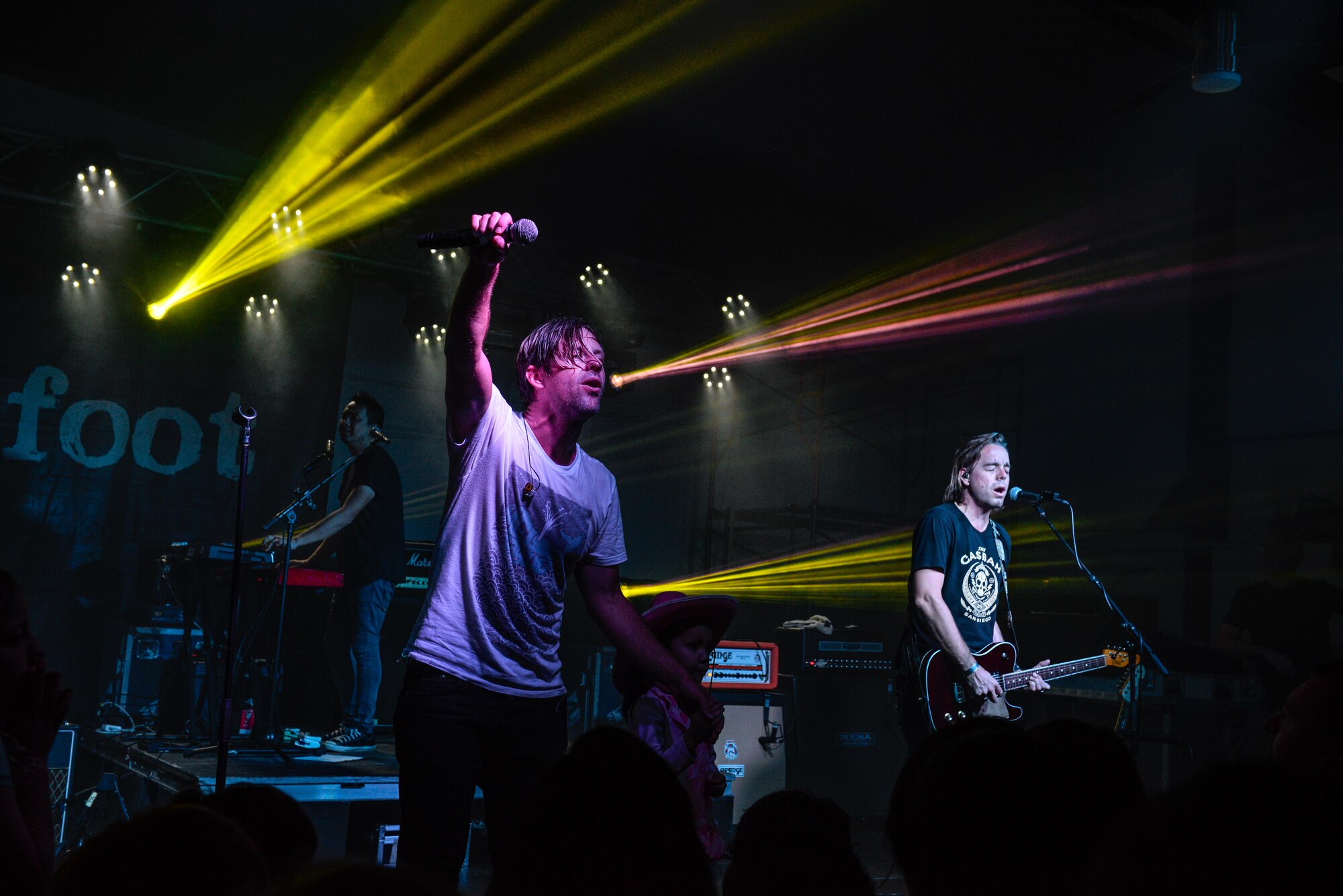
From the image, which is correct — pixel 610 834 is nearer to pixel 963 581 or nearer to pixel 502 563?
pixel 502 563

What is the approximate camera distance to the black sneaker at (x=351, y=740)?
6.32 metres

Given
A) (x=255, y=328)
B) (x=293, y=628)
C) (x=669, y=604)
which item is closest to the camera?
(x=669, y=604)

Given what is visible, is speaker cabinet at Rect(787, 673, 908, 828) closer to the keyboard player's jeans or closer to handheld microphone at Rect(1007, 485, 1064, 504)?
handheld microphone at Rect(1007, 485, 1064, 504)

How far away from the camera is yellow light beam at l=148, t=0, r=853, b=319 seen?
25.2 feet

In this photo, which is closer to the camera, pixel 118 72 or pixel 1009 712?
pixel 1009 712

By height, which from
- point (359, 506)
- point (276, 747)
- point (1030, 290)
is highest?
point (1030, 290)

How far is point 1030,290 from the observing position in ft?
40.1

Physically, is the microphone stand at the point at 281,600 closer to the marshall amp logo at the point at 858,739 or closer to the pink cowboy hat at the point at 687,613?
the pink cowboy hat at the point at 687,613

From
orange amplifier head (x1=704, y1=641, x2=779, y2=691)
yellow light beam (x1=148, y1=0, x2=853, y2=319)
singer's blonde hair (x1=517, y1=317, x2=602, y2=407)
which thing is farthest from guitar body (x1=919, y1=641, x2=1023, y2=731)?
yellow light beam (x1=148, y1=0, x2=853, y2=319)

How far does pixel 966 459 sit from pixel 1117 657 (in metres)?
1.72

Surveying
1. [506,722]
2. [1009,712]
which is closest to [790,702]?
[1009,712]

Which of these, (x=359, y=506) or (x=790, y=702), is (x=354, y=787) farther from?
(x=790, y=702)

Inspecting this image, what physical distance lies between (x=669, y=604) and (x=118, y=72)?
7.58 m

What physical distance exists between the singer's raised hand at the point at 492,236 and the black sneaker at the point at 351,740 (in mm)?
4703
